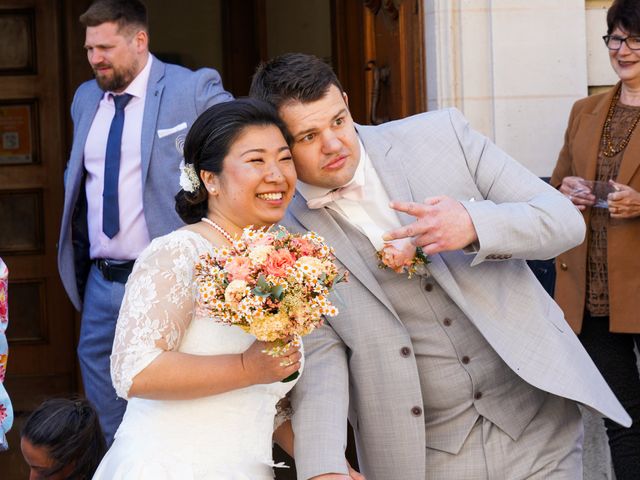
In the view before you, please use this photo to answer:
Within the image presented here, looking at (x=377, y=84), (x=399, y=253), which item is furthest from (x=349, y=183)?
(x=377, y=84)

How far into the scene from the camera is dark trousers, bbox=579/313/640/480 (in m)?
5.63

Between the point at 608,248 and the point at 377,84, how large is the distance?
208cm

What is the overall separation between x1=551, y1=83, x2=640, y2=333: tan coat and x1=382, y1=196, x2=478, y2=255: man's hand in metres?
2.17

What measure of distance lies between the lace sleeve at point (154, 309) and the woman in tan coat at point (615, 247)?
2.62m

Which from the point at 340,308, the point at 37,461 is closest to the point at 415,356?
the point at 340,308

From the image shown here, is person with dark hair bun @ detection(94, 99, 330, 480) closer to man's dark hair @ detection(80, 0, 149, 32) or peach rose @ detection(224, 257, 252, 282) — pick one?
peach rose @ detection(224, 257, 252, 282)

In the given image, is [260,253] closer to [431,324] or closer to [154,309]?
[154,309]

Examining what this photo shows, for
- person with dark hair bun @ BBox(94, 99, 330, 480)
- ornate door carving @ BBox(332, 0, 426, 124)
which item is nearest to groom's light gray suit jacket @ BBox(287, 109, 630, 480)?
person with dark hair bun @ BBox(94, 99, 330, 480)

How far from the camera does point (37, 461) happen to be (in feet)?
14.0

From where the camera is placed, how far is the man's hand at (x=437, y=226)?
11.5 ft

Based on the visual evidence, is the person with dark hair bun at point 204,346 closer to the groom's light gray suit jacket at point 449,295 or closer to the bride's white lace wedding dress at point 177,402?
the bride's white lace wedding dress at point 177,402

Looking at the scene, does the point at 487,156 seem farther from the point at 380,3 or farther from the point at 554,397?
the point at 380,3

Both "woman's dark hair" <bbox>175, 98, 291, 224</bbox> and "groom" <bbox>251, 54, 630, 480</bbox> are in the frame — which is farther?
"groom" <bbox>251, 54, 630, 480</bbox>

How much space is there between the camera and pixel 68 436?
4.28 metres
